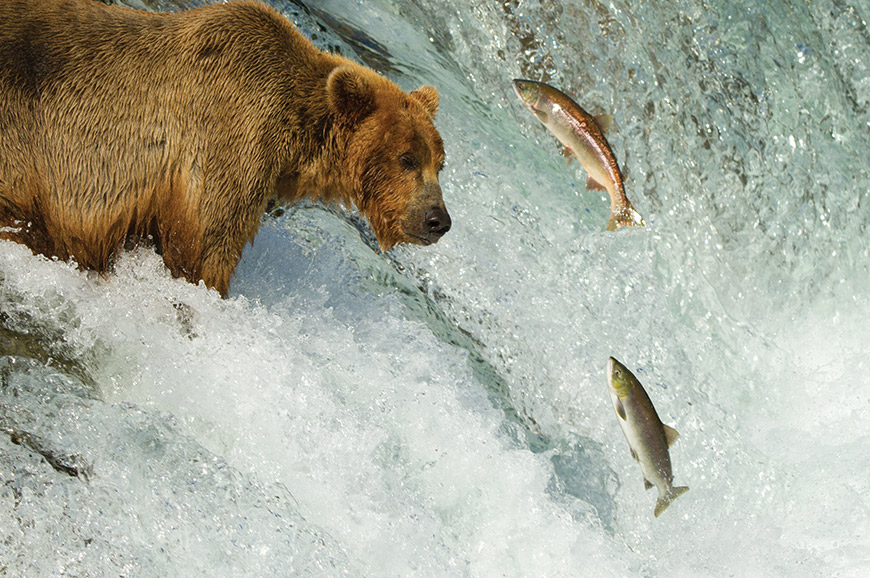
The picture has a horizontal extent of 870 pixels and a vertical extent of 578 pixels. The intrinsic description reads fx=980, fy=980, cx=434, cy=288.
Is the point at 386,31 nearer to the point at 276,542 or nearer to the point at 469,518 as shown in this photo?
the point at 469,518

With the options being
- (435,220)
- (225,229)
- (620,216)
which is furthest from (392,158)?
(620,216)

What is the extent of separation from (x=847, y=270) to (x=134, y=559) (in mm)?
4714

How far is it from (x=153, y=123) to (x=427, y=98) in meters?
1.19

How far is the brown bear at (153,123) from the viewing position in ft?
12.3

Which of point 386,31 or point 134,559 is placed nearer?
point 134,559

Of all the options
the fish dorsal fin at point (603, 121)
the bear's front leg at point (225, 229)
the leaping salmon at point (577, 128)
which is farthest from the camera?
the fish dorsal fin at point (603, 121)

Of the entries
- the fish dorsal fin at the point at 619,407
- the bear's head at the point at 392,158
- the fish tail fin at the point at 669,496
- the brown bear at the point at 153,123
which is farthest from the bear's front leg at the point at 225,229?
the fish tail fin at the point at 669,496

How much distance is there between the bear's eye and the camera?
4102mm

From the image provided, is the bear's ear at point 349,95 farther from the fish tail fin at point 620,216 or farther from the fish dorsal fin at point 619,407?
the fish dorsal fin at point 619,407

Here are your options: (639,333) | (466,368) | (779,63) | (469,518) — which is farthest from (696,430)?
(779,63)

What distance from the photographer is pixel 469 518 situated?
4.03m

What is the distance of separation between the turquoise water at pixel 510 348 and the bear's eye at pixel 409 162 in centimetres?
86

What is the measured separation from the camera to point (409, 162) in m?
4.11

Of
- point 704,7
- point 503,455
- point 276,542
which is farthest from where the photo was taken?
point 704,7
